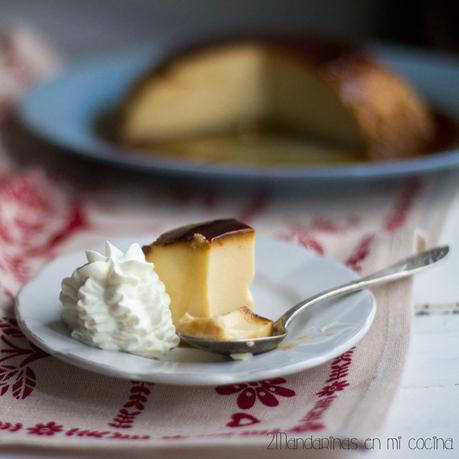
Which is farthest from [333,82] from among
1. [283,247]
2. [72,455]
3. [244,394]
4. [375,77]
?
[72,455]

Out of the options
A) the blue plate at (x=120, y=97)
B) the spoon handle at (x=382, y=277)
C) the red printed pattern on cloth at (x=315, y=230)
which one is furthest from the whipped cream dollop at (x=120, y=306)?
the blue plate at (x=120, y=97)

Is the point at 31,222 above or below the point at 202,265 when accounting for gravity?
below

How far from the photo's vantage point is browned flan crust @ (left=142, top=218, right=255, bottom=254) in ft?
2.64

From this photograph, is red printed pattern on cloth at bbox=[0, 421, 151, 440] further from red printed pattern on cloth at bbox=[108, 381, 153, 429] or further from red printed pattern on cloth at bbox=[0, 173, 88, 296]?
red printed pattern on cloth at bbox=[0, 173, 88, 296]

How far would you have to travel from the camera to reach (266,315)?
33.7 inches

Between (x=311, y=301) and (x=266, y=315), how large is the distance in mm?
55

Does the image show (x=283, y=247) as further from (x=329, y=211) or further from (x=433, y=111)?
(x=433, y=111)

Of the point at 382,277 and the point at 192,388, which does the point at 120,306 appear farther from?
the point at 382,277

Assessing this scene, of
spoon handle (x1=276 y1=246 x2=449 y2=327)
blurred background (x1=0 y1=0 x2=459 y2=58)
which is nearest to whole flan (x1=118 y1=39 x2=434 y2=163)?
spoon handle (x1=276 y1=246 x2=449 y2=327)

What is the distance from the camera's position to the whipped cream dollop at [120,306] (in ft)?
2.44

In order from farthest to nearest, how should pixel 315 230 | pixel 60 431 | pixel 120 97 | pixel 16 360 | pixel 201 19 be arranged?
1. pixel 201 19
2. pixel 120 97
3. pixel 315 230
4. pixel 16 360
5. pixel 60 431

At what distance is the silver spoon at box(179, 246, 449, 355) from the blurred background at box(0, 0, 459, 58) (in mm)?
1934

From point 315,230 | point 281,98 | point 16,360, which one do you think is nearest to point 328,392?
point 16,360

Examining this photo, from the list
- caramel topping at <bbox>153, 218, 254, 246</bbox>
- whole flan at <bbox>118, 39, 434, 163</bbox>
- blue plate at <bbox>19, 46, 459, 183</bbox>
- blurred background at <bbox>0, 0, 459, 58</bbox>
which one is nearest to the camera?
caramel topping at <bbox>153, 218, 254, 246</bbox>
